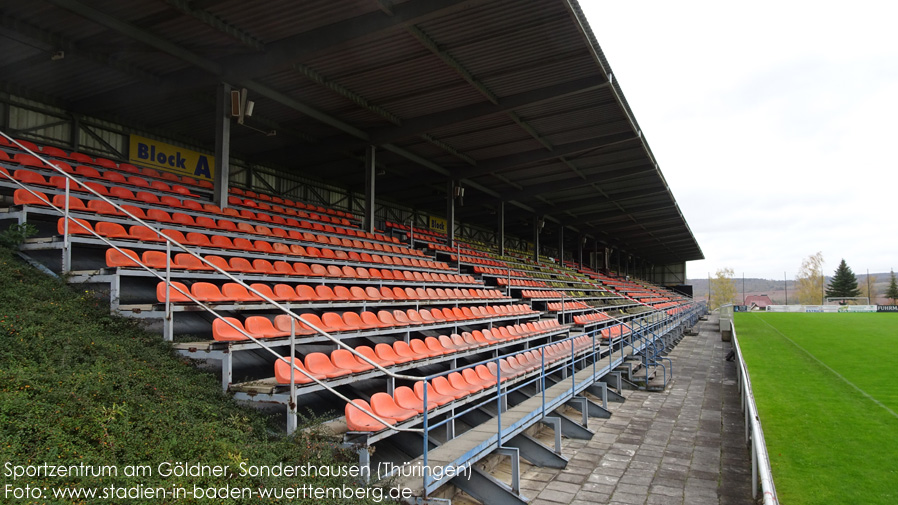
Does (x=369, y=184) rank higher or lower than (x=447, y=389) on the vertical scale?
higher

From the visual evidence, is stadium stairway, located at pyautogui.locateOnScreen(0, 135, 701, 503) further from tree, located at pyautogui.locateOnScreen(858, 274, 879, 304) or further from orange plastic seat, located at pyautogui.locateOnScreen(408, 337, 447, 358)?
tree, located at pyautogui.locateOnScreen(858, 274, 879, 304)

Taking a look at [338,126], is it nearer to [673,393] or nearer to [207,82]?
[207,82]

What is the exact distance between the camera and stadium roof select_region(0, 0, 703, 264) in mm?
9000

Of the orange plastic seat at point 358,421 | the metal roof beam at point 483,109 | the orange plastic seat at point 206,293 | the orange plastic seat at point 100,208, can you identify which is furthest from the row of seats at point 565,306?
the orange plastic seat at point 100,208

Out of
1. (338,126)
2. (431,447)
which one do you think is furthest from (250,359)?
(338,126)

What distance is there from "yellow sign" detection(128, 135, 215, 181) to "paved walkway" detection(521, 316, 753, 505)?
12347 mm

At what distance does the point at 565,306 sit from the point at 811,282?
8379cm

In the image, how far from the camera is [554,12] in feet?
30.7

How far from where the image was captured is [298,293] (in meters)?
7.84

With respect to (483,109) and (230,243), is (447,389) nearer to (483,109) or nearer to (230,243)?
(230,243)

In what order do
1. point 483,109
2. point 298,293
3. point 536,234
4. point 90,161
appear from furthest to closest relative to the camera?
point 536,234, point 483,109, point 90,161, point 298,293

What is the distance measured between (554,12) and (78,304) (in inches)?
335

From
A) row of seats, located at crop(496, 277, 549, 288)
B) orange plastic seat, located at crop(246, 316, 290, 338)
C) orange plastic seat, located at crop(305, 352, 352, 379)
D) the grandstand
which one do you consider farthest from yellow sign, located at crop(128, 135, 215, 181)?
orange plastic seat, located at crop(305, 352, 352, 379)

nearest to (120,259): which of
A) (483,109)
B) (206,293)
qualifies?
(206,293)
